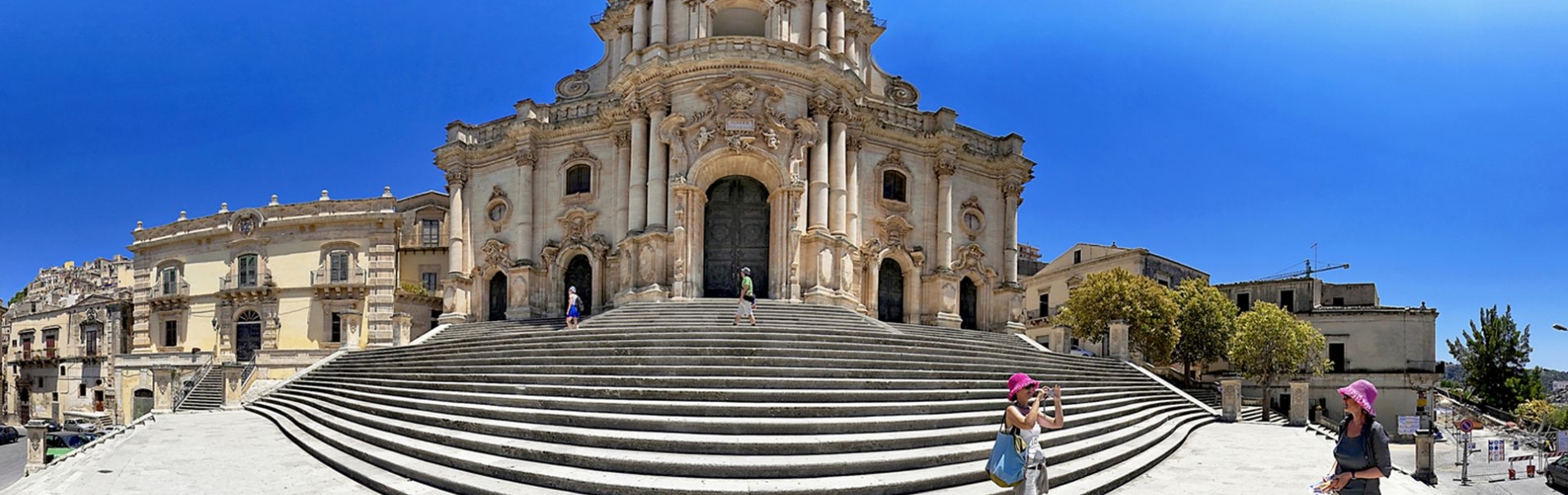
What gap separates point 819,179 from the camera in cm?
2527

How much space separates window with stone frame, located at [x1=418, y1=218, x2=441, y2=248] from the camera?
40281 millimetres

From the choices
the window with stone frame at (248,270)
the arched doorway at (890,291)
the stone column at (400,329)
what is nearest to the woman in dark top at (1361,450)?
the arched doorway at (890,291)

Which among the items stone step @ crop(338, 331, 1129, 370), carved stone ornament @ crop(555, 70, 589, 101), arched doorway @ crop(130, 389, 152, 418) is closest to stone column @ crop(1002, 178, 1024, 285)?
stone step @ crop(338, 331, 1129, 370)

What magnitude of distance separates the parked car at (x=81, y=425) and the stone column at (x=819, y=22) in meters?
32.8

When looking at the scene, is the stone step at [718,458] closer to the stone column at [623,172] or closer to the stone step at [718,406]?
the stone step at [718,406]

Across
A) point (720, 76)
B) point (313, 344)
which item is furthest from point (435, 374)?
point (313, 344)

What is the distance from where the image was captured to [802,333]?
51.0 ft

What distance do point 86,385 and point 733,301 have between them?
3764 centimetres

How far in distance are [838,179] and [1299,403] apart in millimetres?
13713

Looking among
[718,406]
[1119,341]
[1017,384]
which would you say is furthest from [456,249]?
[1017,384]

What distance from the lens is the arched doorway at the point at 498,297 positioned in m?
29.5

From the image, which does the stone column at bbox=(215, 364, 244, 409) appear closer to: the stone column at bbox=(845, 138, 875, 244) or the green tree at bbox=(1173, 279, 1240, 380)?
the stone column at bbox=(845, 138, 875, 244)

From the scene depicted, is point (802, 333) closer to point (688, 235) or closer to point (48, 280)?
point (688, 235)

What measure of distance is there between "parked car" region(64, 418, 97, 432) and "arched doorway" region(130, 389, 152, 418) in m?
1.48
